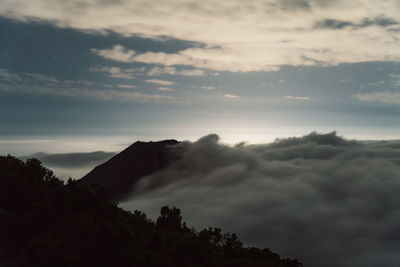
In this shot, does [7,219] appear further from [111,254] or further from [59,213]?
[111,254]

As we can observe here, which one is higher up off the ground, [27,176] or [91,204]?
[27,176]

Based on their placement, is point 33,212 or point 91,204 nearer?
point 33,212

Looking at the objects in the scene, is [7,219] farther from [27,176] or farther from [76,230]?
[27,176]

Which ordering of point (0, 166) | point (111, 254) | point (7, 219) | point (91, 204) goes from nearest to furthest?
1. point (111, 254)
2. point (7, 219)
3. point (91, 204)
4. point (0, 166)

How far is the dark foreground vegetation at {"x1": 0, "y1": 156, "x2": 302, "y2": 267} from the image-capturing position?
173 feet

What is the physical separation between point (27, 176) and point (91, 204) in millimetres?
16304

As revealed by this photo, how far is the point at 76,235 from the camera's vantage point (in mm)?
54656

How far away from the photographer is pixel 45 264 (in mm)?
50656

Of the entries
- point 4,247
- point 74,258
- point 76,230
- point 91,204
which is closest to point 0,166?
point 91,204

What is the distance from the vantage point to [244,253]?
Result: 8894cm

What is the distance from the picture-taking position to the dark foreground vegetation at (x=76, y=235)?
173ft

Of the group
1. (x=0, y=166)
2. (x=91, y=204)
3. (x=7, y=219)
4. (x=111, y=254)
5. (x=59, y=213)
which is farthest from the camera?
(x=0, y=166)

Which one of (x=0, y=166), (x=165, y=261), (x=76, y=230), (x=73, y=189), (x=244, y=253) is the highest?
(x=0, y=166)

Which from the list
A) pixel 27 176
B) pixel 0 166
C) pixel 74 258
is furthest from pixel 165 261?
pixel 0 166
